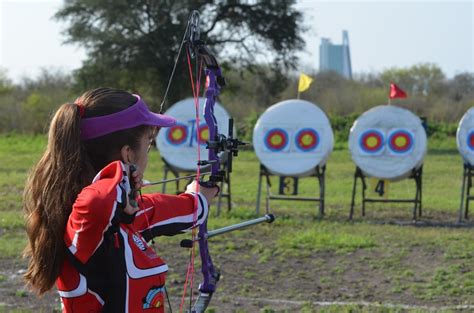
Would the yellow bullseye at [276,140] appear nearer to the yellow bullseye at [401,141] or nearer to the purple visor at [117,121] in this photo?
the yellow bullseye at [401,141]

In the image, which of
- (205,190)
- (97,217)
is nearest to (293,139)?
(205,190)

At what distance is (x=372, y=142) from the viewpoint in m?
7.48

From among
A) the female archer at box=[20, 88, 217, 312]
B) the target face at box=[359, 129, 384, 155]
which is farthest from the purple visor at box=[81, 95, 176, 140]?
the target face at box=[359, 129, 384, 155]

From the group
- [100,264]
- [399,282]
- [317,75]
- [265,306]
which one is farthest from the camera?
[317,75]

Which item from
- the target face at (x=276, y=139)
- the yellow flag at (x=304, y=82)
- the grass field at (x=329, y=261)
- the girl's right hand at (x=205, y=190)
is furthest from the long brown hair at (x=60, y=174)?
the yellow flag at (x=304, y=82)

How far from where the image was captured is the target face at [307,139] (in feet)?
→ 24.2

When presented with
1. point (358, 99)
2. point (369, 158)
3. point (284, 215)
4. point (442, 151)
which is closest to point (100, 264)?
point (284, 215)

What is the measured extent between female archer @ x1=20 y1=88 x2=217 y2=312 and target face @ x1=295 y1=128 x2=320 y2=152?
19.2ft

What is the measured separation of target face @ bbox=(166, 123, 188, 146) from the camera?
772cm

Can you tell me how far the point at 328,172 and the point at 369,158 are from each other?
16.4ft

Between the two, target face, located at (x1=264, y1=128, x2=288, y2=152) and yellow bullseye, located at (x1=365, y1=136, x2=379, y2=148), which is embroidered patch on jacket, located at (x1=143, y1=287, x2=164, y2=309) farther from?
yellow bullseye, located at (x1=365, y1=136, x2=379, y2=148)

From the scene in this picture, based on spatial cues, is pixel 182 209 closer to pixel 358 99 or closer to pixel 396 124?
pixel 396 124

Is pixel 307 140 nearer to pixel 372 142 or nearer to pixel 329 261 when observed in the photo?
pixel 372 142

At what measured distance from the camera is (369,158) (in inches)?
291
